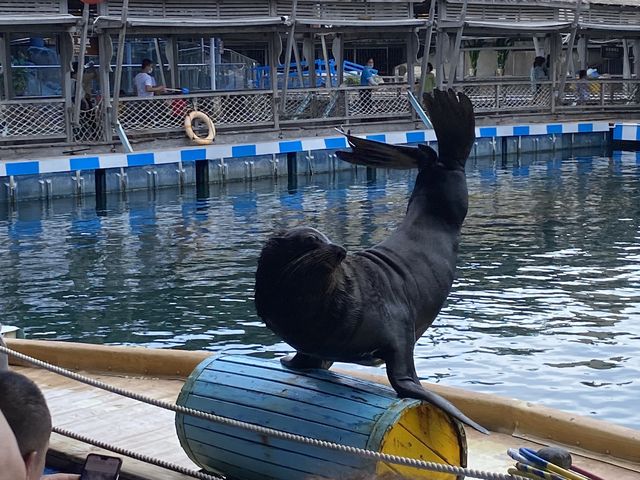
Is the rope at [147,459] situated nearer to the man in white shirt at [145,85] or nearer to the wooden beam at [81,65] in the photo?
the wooden beam at [81,65]

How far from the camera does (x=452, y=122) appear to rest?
17.5 ft

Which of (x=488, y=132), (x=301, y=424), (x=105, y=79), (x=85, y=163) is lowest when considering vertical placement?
(x=301, y=424)

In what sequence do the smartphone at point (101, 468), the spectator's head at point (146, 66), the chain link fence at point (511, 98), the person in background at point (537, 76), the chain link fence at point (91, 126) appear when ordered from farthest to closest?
the person in background at point (537, 76) → the chain link fence at point (511, 98) → the spectator's head at point (146, 66) → the chain link fence at point (91, 126) → the smartphone at point (101, 468)

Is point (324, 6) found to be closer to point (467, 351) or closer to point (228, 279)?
point (228, 279)

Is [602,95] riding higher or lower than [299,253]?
higher

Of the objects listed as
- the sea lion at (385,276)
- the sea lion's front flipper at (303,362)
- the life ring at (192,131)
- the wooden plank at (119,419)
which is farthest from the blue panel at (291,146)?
the sea lion's front flipper at (303,362)

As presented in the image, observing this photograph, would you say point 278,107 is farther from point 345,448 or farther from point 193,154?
point 345,448

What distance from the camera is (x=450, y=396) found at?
20.0 feet

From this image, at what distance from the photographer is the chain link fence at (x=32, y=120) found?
2131 cm

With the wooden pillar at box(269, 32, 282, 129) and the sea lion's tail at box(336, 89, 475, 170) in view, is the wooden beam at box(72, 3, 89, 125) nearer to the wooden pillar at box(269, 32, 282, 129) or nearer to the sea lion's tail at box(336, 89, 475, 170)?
the wooden pillar at box(269, 32, 282, 129)

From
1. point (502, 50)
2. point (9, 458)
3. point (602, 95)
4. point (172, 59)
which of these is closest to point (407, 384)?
point (9, 458)

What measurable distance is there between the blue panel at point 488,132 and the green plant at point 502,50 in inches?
248

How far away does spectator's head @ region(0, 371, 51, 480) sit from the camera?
10.1 feet

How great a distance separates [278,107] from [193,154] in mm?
3460
